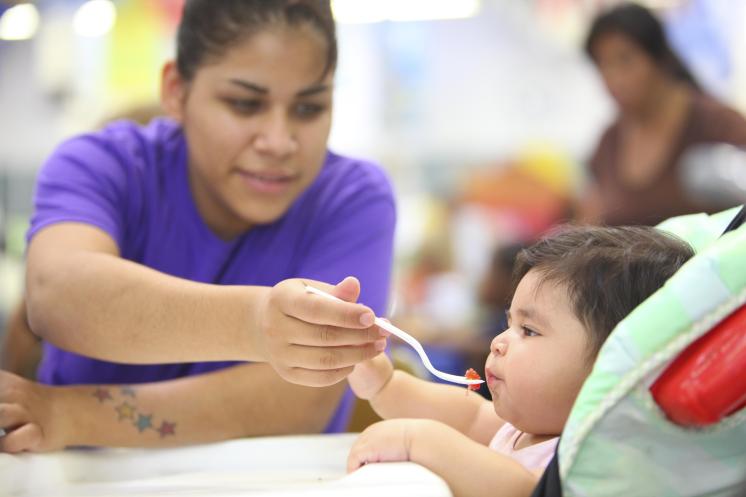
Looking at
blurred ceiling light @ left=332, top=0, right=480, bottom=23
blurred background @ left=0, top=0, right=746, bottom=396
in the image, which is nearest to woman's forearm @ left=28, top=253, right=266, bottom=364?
blurred background @ left=0, top=0, right=746, bottom=396

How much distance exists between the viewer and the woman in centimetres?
86

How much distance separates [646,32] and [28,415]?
179 centimetres

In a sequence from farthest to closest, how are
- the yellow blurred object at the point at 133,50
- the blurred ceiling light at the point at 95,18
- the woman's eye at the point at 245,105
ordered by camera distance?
the blurred ceiling light at the point at 95,18, the yellow blurred object at the point at 133,50, the woman's eye at the point at 245,105

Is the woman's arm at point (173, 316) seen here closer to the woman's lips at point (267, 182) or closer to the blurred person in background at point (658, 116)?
the woman's lips at point (267, 182)

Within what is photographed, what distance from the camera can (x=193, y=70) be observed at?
1.10 metres

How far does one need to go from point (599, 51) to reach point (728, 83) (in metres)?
2.25

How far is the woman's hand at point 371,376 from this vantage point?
35.7 inches

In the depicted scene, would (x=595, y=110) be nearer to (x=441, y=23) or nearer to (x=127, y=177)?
(x=441, y=23)

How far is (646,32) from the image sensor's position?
2.24 meters

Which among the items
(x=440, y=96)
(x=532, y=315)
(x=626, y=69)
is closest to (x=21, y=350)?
(x=532, y=315)

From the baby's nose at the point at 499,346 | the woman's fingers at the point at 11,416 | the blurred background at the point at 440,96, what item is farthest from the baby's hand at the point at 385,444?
the blurred background at the point at 440,96

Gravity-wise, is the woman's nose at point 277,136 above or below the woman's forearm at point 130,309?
above

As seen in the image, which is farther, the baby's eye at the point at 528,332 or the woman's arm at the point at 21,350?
the woman's arm at the point at 21,350

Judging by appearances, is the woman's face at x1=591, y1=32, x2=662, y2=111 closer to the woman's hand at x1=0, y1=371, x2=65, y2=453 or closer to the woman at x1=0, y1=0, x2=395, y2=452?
the woman at x1=0, y1=0, x2=395, y2=452
